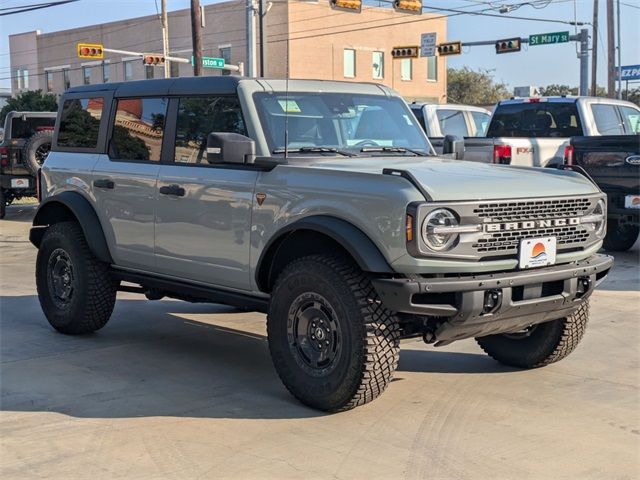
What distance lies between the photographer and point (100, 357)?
6.56 metres

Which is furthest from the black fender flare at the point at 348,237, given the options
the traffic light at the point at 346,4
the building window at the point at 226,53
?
the building window at the point at 226,53

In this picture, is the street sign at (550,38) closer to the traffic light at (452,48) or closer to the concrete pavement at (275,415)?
the traffic light at (452,48)

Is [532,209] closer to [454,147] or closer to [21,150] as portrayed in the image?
[454,147]

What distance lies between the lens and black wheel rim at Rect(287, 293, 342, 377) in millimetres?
5031

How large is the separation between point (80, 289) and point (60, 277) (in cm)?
51

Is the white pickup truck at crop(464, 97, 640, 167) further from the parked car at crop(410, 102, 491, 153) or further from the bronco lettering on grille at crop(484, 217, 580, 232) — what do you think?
the bronco lettering on grille at crop(484, 217, 580, 232)

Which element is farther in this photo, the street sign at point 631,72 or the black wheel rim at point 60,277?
the street sign at point 631,72

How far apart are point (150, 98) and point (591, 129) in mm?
8495

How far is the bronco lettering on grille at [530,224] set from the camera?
15.7ft

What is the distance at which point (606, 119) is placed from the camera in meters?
13.5

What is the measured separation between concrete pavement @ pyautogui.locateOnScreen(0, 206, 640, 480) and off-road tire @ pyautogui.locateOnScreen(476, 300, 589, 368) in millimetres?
120

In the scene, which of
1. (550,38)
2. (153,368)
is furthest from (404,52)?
(153,368)

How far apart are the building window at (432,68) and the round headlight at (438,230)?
50.2m

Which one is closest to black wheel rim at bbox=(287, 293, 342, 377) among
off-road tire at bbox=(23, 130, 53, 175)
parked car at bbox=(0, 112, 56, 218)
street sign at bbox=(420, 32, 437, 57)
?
off-road tire at bbox=(23, 130, 53, 175)
